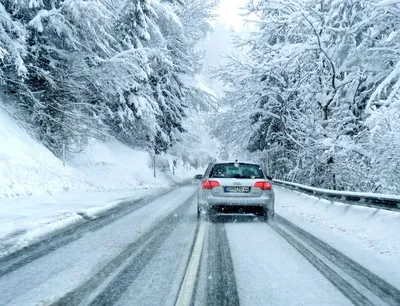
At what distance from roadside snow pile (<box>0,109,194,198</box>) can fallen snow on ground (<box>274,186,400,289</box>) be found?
906 centimetres

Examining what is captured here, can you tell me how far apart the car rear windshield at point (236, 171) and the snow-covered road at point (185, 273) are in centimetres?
245

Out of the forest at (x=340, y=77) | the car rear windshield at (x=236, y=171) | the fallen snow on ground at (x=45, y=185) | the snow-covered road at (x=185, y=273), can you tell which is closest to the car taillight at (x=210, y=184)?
the car rear windshield at (x=236, y=171)

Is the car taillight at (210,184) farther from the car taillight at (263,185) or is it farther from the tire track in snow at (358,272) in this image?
the tire track in snow at (358,272)

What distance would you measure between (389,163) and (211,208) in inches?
268

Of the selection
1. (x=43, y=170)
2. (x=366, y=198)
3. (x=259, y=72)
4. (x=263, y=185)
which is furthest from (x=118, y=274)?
(x=259, y=72)

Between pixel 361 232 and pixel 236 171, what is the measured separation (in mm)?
3455

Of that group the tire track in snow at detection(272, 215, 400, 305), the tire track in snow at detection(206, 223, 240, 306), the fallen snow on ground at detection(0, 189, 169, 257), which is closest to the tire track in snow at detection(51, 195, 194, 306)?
the tire track in snow at detection(206, 223, 240, 306)

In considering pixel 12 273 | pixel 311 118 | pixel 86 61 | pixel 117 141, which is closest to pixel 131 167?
pixel 117 141

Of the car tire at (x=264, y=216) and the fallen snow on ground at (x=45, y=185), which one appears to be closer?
the fallen snow on ground at (x=45, y=185)

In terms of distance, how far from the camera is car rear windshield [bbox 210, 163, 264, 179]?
10485 mm

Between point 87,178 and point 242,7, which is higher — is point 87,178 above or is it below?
below

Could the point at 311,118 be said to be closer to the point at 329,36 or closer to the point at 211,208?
the point at 329,36

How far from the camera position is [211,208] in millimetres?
10148

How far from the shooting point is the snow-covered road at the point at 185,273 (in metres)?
4.22
